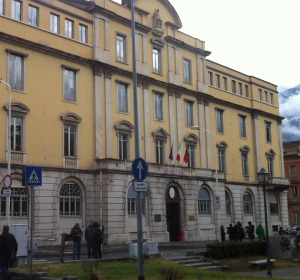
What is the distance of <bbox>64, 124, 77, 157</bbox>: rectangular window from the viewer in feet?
128

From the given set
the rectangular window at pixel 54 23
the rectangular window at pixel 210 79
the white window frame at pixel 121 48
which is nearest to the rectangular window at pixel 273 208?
the rectangular window at pixel 210 79

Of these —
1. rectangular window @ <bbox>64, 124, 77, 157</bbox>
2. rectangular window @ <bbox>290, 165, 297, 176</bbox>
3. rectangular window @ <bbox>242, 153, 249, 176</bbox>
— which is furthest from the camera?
rectangular window @ <bbox>290, 165, 297, 176</bbox>

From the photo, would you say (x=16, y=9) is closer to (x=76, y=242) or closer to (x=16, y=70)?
(x=16, y=70)

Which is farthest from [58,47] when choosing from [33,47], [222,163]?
[222,163]

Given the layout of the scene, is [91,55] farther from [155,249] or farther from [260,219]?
[260,219]

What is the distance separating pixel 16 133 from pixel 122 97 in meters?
11.2

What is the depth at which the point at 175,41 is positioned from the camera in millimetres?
50094

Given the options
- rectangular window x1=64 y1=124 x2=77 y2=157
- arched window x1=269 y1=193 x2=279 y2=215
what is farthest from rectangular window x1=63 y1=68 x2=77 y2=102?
arched window x1=269 y1=193 x2=279 y2=215

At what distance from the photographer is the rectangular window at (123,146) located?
141 feet

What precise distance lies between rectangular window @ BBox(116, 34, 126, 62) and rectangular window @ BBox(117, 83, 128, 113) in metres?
2.22

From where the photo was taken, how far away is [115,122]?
42.6 m

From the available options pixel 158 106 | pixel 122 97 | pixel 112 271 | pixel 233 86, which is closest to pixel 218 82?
pixel 233 86

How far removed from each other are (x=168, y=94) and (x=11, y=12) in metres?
17.0

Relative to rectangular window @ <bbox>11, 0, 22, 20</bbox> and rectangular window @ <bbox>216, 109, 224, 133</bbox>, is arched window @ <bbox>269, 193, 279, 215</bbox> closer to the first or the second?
rectangular window @ <bbox>216, 109, 224, 133</bbox>
